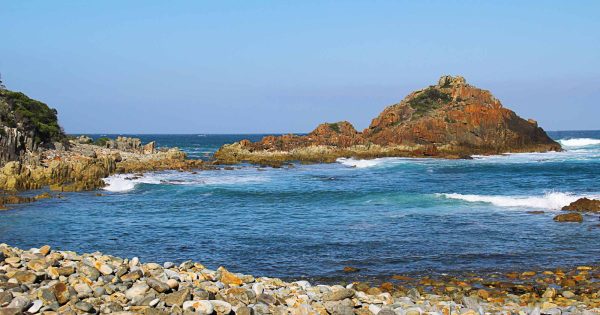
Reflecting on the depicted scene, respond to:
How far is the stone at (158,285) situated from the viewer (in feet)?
29.4

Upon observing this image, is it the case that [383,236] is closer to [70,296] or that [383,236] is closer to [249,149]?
[70,296]

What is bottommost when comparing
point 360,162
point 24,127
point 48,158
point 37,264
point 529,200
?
point 529,200

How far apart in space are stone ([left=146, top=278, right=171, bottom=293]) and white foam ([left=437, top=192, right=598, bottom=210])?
2338 centimetres

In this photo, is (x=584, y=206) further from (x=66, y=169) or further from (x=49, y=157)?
(x=49, y=157)

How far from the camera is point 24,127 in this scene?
185 feet

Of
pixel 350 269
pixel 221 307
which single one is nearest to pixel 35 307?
pixel 221 307

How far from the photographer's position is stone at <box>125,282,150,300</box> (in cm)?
880

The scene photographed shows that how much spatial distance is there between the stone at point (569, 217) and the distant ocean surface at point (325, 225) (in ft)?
1.47

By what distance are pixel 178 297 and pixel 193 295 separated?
0.29m

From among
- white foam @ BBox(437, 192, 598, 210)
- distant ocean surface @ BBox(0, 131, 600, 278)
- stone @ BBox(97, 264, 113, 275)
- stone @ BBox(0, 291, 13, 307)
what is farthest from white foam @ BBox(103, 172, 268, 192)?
stone @ BBox(0, 291, 13, 307)

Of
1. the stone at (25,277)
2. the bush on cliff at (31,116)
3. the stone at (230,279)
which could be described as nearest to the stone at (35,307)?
the stone at (25,277)

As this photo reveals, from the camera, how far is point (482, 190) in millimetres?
36625

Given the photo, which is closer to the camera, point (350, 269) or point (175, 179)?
point (350, 269)

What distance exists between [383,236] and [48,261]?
13.1m
